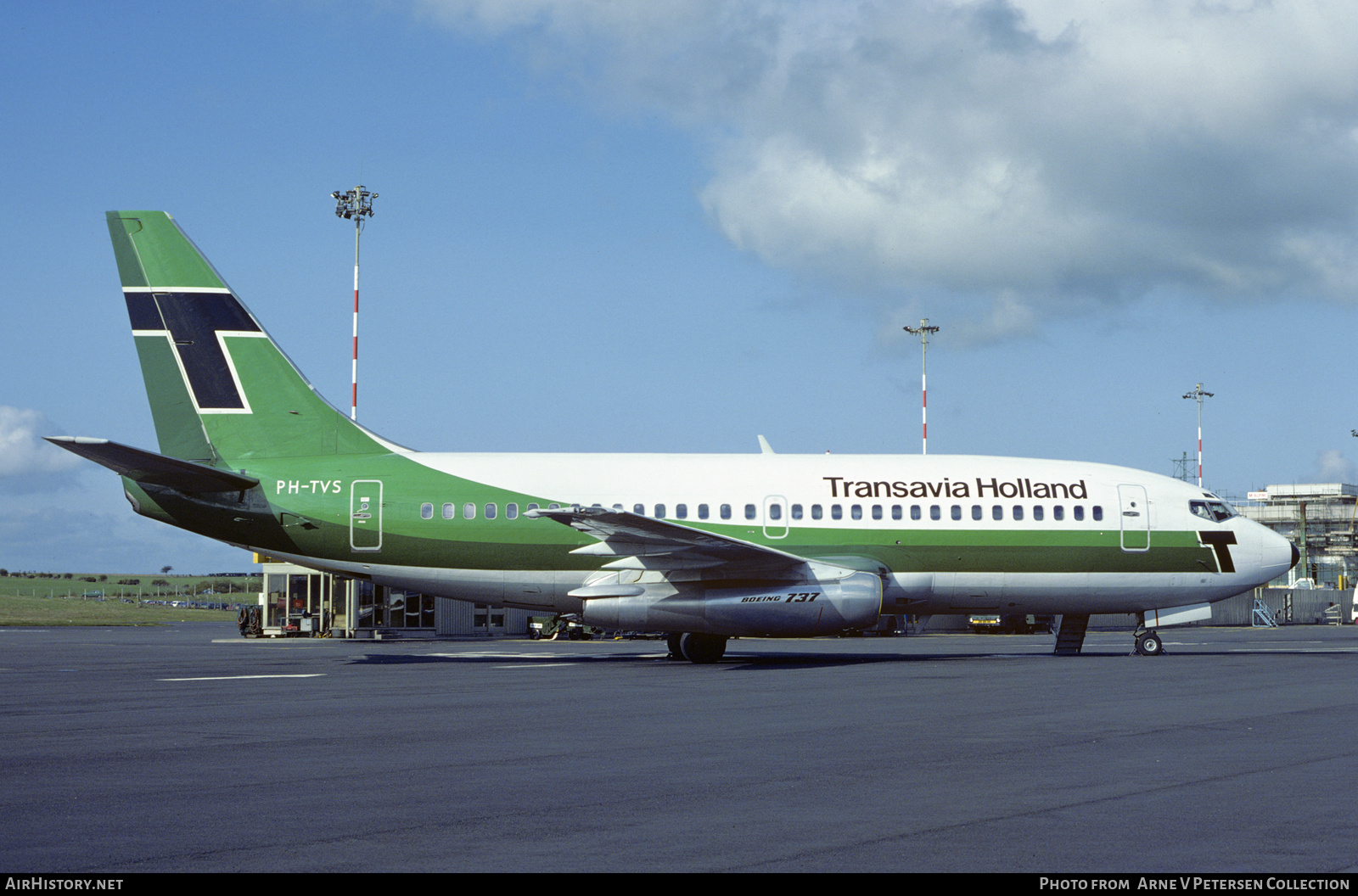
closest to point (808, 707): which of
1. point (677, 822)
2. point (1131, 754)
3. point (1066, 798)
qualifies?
point (1131, 754)

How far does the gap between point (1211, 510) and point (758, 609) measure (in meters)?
11.5

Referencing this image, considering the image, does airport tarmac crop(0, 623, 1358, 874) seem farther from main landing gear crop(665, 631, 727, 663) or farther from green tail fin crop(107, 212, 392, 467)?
green tail fin crop(107, 212, 392, 467)

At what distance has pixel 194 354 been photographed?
89.2 ft

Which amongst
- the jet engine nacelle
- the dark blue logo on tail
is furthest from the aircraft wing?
the dark blue logo on tail

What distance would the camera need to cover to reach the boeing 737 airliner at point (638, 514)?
25.8 meters

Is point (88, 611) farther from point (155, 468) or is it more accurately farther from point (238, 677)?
point (238, 677)

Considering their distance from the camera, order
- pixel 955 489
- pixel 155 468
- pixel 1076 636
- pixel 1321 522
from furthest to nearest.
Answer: pixel 1321 522, pixel 1076 636, pixel 955 489, pixel 155 468

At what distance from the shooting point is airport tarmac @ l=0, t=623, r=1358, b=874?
6.95 m

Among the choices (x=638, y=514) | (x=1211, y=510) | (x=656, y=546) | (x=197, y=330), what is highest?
(x=197, y=330)

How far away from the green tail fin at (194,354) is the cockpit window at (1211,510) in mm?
20045

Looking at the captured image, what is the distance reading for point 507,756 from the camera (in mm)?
11227

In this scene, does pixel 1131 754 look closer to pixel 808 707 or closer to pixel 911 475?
pixel 808 707

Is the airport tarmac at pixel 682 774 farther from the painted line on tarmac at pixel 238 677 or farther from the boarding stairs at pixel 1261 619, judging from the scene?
the boarding stairs at pixel 1261 619

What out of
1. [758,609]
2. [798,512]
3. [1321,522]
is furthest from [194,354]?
[1321,522]
